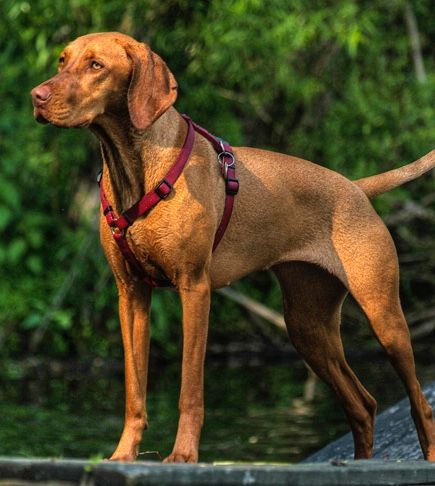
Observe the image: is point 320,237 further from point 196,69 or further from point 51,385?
point 196,69

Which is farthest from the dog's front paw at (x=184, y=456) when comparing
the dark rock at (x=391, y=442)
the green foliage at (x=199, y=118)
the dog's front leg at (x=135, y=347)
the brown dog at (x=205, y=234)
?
the green foliage at (x=199, y=118)

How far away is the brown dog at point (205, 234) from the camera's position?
5.57 meters

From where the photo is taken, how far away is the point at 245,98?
15.2m

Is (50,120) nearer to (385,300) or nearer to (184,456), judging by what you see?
(184,456)

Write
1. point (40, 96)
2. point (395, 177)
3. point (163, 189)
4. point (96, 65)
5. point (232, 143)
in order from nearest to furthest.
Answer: point (40, 96)
point (96, 65)
point (163, 189)
point (395, 177)
point (232, 143)

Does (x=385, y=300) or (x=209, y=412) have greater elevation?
(x=385, y=300)

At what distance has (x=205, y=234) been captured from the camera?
18.9ft

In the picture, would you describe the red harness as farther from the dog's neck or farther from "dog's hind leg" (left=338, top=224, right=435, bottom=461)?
"dog's hind leg" (left=338, top=224, right=435, bottom=461)

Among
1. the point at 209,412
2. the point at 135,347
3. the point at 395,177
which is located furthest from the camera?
the point at 209,412

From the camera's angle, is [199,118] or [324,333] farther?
[199,118]

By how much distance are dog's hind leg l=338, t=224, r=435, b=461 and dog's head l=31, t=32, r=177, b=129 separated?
57.1 inches

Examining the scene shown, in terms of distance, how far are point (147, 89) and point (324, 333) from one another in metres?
1.99

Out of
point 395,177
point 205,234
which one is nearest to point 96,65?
point 205,234

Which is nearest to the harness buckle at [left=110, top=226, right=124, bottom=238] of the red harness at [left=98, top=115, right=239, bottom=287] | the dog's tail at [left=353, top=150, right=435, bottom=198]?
the red harness at [left=98, top=115, right=239, bottom=287]
